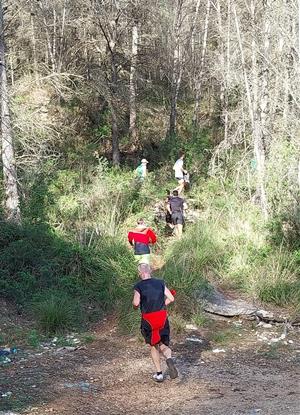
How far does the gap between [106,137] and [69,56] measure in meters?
4.02

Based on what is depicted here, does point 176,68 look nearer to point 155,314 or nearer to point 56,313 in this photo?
point 56,313

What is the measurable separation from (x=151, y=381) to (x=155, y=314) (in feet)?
3.17

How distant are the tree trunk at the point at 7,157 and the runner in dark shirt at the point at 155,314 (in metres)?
6.33

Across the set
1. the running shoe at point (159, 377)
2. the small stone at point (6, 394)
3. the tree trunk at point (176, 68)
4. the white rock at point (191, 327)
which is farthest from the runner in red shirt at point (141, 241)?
the tree trunk at point (176, 68)

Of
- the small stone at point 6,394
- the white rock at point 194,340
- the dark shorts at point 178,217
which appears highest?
the dark shorts at point 178,217

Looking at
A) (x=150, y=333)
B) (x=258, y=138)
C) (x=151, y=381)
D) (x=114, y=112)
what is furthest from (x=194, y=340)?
(x=114, y=112)

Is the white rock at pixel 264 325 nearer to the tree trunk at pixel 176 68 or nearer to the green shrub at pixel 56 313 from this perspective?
the green shrub at pixel 56 313

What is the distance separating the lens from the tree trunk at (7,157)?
38.4ft

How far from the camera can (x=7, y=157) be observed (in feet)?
39.1

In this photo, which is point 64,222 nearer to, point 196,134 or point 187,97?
point 196,134

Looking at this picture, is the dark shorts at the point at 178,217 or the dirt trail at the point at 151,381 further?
the dark shorts at the point at 178,217

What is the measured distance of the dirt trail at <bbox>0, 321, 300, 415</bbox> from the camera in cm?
551

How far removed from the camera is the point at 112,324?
350 inches

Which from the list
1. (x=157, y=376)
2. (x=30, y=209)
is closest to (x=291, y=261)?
(x=157, y=376)
